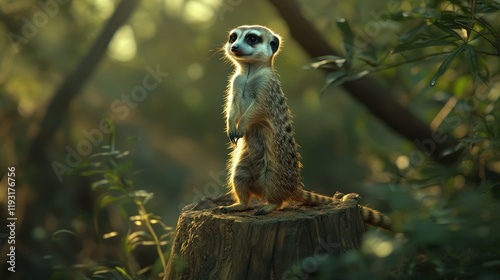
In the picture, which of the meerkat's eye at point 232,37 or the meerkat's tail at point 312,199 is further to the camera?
the meerkat's eye at point 232,37

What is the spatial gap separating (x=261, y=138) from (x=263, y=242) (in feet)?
2.14

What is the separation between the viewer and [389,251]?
172 cm

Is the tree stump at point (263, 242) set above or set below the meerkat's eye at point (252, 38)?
below

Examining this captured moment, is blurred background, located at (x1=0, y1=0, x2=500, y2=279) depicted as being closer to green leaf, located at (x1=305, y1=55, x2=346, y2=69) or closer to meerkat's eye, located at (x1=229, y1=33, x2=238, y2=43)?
green leaf, located at (x1=305, y1=55, x2=346, y2=69)

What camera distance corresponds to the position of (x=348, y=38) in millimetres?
3664

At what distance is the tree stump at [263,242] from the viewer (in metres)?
2.79

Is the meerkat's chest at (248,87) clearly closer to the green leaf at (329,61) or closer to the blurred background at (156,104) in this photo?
the green leaf at (329,61)

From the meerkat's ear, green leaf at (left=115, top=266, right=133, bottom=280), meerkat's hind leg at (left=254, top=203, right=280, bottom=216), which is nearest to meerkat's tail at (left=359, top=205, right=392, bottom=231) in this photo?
meerkat's hind leg at (left=254, top=203, right=280, bottom=216)

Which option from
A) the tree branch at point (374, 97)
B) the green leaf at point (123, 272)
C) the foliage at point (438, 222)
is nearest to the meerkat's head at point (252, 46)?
the foliage at point (438, 222)

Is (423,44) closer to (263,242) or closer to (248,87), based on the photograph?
(248,87)

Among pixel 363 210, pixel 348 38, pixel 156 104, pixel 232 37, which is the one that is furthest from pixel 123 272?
pixel 156 104

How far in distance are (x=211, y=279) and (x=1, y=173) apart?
442cm

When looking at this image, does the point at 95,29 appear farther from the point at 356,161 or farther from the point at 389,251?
the point at 389,251

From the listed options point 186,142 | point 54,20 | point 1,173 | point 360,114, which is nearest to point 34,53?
point 54,20
